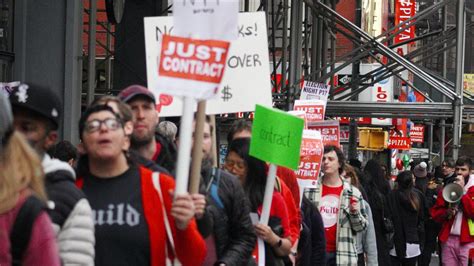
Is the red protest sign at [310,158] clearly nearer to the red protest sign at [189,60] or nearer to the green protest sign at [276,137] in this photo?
the green protest sign at [276,137]

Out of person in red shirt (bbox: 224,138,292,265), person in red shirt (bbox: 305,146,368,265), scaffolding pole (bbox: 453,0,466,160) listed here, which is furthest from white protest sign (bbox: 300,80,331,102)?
person in red shirt (bbox: 224,138,292,265)

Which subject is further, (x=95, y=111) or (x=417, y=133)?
(x=417, y=133)

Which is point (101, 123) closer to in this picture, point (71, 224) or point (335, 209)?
point (71, 224)

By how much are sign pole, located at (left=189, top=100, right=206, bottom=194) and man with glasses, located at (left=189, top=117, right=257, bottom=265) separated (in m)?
0.92

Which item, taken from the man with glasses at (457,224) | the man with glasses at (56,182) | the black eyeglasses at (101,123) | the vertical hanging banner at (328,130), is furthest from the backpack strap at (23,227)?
the man with glasses at (457,224)

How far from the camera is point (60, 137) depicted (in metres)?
14.0

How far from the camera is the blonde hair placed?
400cm

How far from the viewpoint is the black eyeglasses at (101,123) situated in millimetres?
5285

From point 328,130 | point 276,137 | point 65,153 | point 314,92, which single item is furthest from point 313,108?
point 276,137

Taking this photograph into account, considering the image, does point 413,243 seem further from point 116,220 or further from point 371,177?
point 116,220

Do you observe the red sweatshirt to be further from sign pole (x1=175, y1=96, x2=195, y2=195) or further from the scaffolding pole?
sign pole (x1=175, y1=96, x2=195, y2=195)

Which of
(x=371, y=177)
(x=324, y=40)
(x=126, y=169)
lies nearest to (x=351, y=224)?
(x=371, y=177)

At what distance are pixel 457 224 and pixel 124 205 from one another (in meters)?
10.5

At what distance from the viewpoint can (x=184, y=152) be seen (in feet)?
16.6
